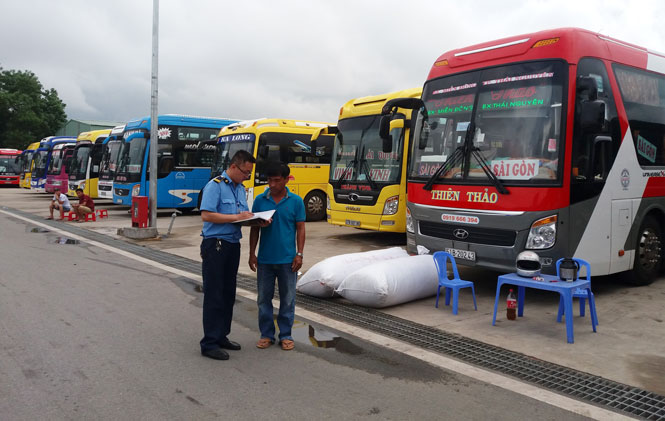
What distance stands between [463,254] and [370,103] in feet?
20.2

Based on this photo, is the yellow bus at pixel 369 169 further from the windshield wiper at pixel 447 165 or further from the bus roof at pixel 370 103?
the windshield wiper at pixel 447 165

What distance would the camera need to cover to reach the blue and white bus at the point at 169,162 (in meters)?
18.9

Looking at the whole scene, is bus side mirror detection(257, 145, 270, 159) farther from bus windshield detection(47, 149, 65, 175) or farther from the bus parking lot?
bus windshield detection(47, 149, 65, 175)

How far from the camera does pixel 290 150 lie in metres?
17.5

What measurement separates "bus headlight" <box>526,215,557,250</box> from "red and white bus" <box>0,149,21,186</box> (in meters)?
44.0

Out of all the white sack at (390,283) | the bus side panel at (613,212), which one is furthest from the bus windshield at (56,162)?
the bus side panel at (613,212)

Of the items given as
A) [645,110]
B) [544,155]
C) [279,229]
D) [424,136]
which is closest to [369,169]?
[424,136]

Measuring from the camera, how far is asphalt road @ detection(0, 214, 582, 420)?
381 centimetres

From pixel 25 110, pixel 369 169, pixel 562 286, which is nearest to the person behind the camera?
pixel 562 286

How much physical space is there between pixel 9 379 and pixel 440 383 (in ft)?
10.8

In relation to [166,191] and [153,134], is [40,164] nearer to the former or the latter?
[166,191]

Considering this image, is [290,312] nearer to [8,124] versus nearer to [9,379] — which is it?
[9,379]

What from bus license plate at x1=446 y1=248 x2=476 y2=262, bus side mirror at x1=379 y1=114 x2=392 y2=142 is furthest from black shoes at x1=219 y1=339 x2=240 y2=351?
bus side mirror at x1=379 y1=114 x2=392 y2=142

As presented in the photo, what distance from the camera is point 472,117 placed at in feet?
24.3
